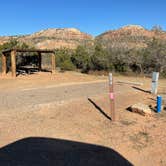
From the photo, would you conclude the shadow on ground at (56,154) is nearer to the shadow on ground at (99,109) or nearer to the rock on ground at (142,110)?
the shadow on ground at (99,109)

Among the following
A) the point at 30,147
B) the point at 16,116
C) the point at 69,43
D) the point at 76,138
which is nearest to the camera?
the point at 30,147

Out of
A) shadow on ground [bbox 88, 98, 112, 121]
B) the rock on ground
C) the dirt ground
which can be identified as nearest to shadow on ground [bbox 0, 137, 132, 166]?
the dirt ground

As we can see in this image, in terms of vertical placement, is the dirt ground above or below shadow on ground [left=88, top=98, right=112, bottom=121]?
below

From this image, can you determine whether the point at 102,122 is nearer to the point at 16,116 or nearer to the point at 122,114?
the point at 122,114

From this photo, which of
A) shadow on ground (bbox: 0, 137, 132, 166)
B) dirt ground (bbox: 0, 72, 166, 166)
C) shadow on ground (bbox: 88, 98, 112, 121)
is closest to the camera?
shadow on ground (bbox: 0, 137, 132, 166)

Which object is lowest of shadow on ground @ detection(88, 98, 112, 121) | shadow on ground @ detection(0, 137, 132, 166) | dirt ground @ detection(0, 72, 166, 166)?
shadow on ground @ detection(0, 137, 132, 166)

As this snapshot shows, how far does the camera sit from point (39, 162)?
512 cm

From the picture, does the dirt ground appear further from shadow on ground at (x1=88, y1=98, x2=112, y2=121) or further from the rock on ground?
the rock on ground

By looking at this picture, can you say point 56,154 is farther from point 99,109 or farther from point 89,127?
point 99,109

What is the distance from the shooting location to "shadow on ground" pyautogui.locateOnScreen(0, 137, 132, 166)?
5.16m

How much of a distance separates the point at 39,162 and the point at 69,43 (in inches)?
2929

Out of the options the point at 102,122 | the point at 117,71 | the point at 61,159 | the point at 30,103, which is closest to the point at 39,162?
the point at 61,159

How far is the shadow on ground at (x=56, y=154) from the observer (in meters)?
5.16

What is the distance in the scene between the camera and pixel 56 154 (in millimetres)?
5516
